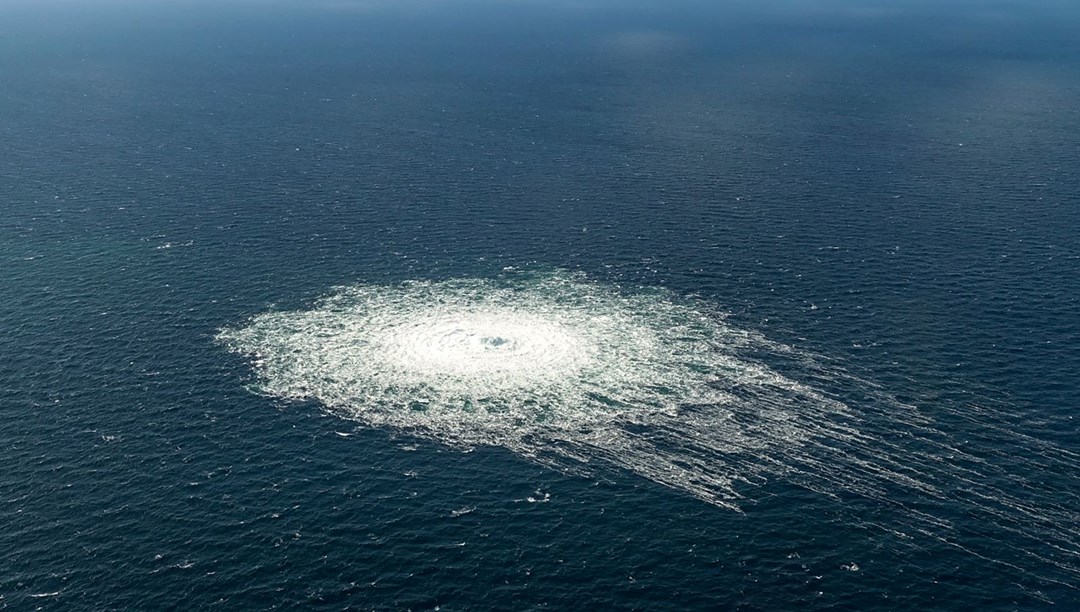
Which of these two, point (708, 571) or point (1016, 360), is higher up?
point (1016, 360)

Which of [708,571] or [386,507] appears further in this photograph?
[386,507]

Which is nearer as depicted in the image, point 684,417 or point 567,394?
point 684,417

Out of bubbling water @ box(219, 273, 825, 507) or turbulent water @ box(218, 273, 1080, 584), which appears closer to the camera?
turbulent water @ box(218, 273, 1080, 584)

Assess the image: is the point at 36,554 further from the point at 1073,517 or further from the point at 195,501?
the point at 1073,517

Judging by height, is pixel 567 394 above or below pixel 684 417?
above

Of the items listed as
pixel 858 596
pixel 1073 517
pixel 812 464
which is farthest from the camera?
pixel 812 464

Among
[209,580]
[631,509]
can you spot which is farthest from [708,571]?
[209,580]

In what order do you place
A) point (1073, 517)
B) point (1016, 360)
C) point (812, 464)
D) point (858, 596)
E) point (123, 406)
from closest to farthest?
point (858, 596) → point (1073, 517) → point (812, 464) → point (123, 406) → point (1016, 360)

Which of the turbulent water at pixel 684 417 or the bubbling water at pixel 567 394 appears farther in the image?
the bubbling water at pixel 567 394
